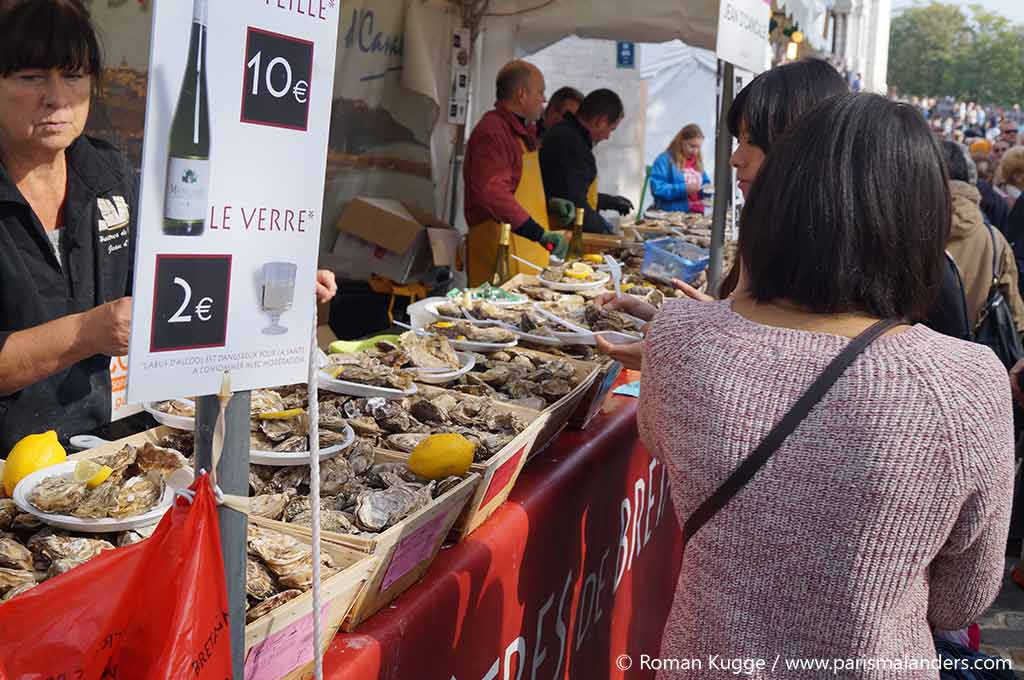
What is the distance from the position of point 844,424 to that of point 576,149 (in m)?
5.94

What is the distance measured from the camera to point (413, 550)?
5.46 ft

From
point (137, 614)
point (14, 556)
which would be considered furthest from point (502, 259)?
point (137, 614)

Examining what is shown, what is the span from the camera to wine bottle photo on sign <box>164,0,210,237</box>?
926mm

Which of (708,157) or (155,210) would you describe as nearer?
(155,210)

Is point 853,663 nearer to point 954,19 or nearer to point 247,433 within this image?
point 247,433

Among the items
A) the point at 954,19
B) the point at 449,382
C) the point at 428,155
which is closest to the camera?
the point at 449,382

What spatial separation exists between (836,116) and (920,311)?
361mm

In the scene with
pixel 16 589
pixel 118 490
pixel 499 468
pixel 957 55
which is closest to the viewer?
pixel 16 589

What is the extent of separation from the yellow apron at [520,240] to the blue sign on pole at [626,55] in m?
5.37

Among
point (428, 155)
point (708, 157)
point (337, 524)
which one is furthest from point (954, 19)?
point (337, 524)

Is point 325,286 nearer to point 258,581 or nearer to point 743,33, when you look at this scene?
point 258,581

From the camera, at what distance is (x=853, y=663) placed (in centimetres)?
149

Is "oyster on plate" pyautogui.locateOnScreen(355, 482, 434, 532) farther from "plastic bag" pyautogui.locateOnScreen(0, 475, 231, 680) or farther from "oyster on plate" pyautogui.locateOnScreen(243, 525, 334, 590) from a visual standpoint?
"plastic bag" pyautogui.locateOnScreen(0, 475, 231, 680)

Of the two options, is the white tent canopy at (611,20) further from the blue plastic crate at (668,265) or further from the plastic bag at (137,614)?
the plastic bag at (137,614)
